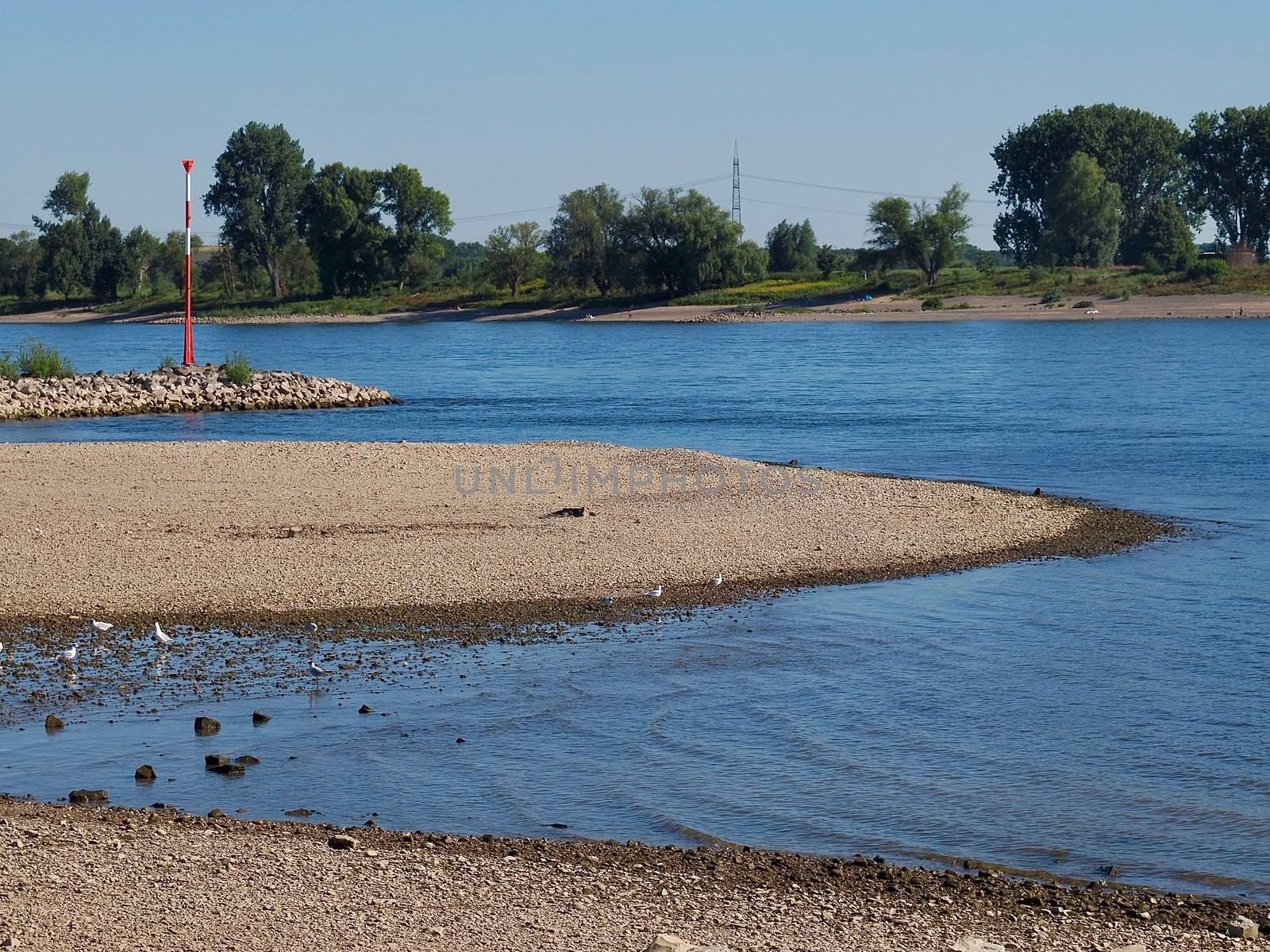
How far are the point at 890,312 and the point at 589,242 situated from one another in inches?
1117

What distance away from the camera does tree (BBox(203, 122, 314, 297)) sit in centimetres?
13550

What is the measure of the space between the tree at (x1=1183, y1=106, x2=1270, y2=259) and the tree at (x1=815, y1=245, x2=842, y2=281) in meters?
32.5

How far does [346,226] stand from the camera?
13238 centimetres

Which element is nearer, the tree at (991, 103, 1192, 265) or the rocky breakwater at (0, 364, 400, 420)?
the rocky breakwater at (0, 364, 400, 420)

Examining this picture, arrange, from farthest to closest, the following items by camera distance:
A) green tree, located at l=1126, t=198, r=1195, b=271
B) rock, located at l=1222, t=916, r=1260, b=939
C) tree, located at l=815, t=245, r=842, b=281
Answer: tree, located at l=815, t=245, r=842, b=281
green tree, located at l=1126, t=198, r=1195, b=271
rock, located at l=1222, t=916, r=1260, b=939

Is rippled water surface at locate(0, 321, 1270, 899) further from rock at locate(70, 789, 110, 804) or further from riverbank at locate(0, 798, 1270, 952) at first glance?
riverbank at locate(0, 798, 1270, 952)

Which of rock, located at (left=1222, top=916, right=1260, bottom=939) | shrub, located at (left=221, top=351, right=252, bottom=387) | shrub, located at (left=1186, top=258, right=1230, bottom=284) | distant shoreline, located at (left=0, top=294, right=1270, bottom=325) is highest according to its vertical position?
shrub, located at (left=1186, top=258, right=1230, bottom=284)

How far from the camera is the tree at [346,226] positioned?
132375 mm

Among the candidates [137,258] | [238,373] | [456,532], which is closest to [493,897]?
[456,532]

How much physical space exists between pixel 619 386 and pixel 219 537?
1458 inches

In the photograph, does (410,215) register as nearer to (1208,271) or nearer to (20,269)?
(20,269)

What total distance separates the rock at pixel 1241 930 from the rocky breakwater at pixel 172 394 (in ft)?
118

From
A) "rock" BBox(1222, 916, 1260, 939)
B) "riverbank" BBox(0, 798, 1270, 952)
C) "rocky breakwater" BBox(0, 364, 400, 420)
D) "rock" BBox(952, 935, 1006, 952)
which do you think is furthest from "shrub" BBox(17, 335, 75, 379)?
"rock" BBox(1222, 916, 1260, 939)

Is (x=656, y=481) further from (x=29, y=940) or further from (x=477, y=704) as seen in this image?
(x=29, y=940)
